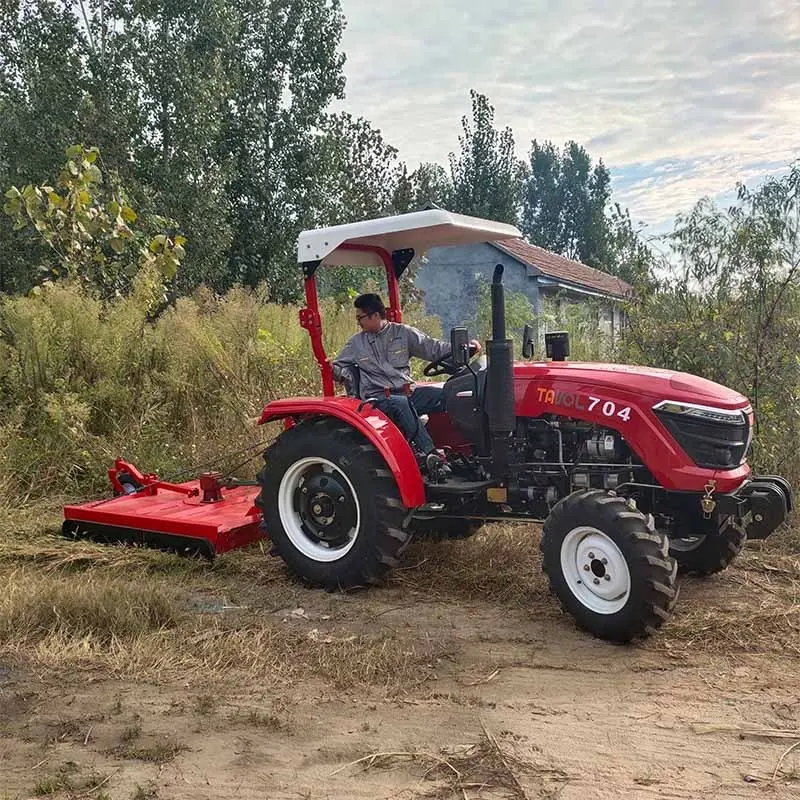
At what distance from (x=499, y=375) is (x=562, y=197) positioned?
4908 centimetres

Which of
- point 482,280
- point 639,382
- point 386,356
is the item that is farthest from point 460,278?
point 639,382

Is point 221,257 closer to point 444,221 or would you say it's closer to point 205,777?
point 444,221

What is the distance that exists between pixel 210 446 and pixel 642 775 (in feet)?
18.6

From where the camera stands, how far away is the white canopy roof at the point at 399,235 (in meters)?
4.30

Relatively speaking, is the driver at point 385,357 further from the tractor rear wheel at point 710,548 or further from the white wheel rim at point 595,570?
the tractor rear wheel at point 710,548

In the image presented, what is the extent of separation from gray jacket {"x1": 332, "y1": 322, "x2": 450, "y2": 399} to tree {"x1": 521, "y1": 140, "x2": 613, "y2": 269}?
45510 millimetres

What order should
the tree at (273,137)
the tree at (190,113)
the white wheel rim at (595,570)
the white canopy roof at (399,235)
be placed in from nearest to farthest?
1. the white wheel rim at (595,570)
2. the white canopy roof at (399,235)
3. the tree at (190,113)
4. the tree at (273,137)

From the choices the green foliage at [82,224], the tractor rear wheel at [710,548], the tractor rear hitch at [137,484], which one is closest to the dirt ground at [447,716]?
the tractor rear wheel at [710,548]

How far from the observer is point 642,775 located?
2.69 m

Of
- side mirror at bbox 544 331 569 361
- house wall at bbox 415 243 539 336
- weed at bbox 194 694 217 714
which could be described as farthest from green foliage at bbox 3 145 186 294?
house wall at bbox 415 243 539 336

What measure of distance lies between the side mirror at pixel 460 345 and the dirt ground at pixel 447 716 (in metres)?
1.32

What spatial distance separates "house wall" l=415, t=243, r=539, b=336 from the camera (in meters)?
21.2

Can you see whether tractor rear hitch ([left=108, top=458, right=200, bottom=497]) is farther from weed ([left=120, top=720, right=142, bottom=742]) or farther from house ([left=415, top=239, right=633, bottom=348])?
house ([left=415, top=239, right=633, bottom=348])

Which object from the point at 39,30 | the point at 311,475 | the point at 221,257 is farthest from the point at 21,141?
the point at 311,475
